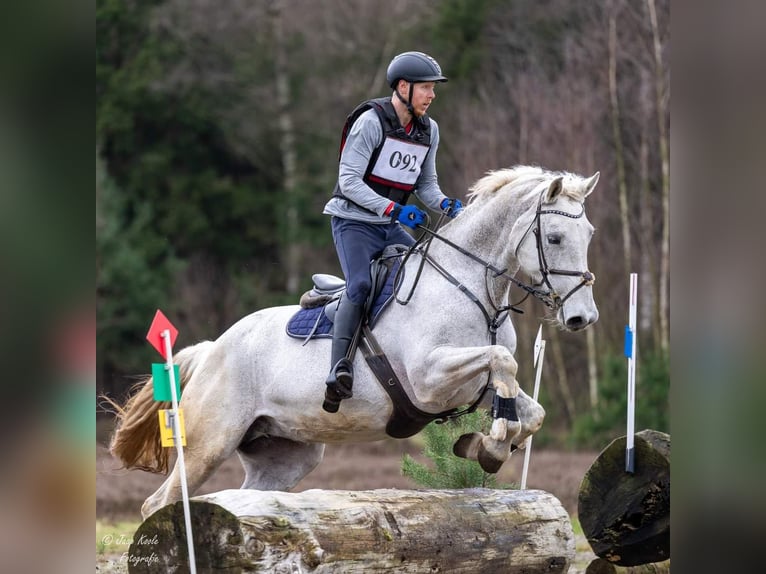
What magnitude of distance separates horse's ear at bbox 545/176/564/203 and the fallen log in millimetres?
1563

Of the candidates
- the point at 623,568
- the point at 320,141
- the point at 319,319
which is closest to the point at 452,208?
the point at 319,319

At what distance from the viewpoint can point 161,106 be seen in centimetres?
1819

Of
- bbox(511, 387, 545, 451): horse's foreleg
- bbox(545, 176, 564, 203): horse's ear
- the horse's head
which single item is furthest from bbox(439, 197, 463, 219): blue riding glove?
bbox(511, 387, 545, 451): horse's foreleg

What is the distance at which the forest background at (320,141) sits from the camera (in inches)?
507

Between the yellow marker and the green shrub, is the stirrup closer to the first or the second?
the yellow marker

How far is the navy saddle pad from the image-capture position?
539cm

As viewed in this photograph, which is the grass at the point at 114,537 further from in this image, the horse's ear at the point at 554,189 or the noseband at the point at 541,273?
the horse's ear at the point at 554,189

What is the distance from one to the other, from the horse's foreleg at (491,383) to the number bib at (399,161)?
3.32 ft

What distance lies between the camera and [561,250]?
4922 millimetres

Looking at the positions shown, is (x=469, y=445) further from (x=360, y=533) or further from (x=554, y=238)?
(x=554, y=238)
